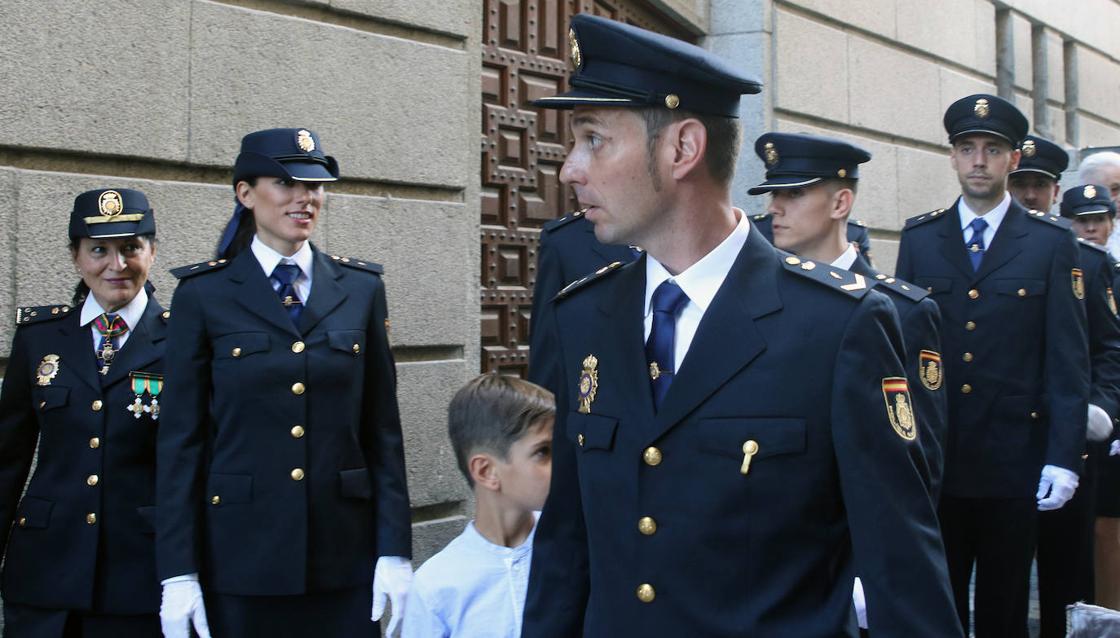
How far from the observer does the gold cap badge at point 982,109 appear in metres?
5.61

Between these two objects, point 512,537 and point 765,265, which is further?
point 512,537

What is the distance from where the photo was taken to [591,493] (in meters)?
2.32

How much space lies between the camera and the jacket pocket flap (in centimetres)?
229

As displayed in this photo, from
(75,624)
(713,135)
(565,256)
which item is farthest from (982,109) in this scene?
(75,624)

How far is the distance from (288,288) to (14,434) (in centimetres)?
97

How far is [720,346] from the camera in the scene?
2.22m

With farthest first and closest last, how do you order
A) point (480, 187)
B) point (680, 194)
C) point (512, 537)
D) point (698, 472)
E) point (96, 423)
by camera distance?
point (480, 187) → point (96, 423) → point (512, 537) → point (680, 194) → point (698, 472)

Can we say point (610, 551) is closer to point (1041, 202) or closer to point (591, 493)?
point (591, 493)

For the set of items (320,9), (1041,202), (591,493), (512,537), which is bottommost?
(512,537)

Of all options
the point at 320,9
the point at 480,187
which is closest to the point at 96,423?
the point at 320,9

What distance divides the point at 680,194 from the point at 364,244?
360 cm

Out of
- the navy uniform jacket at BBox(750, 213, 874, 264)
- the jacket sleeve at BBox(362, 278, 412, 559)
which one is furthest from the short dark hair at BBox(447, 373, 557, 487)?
the navy uniform jacket at BBox(750, 213, 874, 264)

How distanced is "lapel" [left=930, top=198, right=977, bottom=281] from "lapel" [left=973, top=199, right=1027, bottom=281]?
0.06 m

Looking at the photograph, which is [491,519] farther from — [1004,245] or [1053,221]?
[1053,221]
